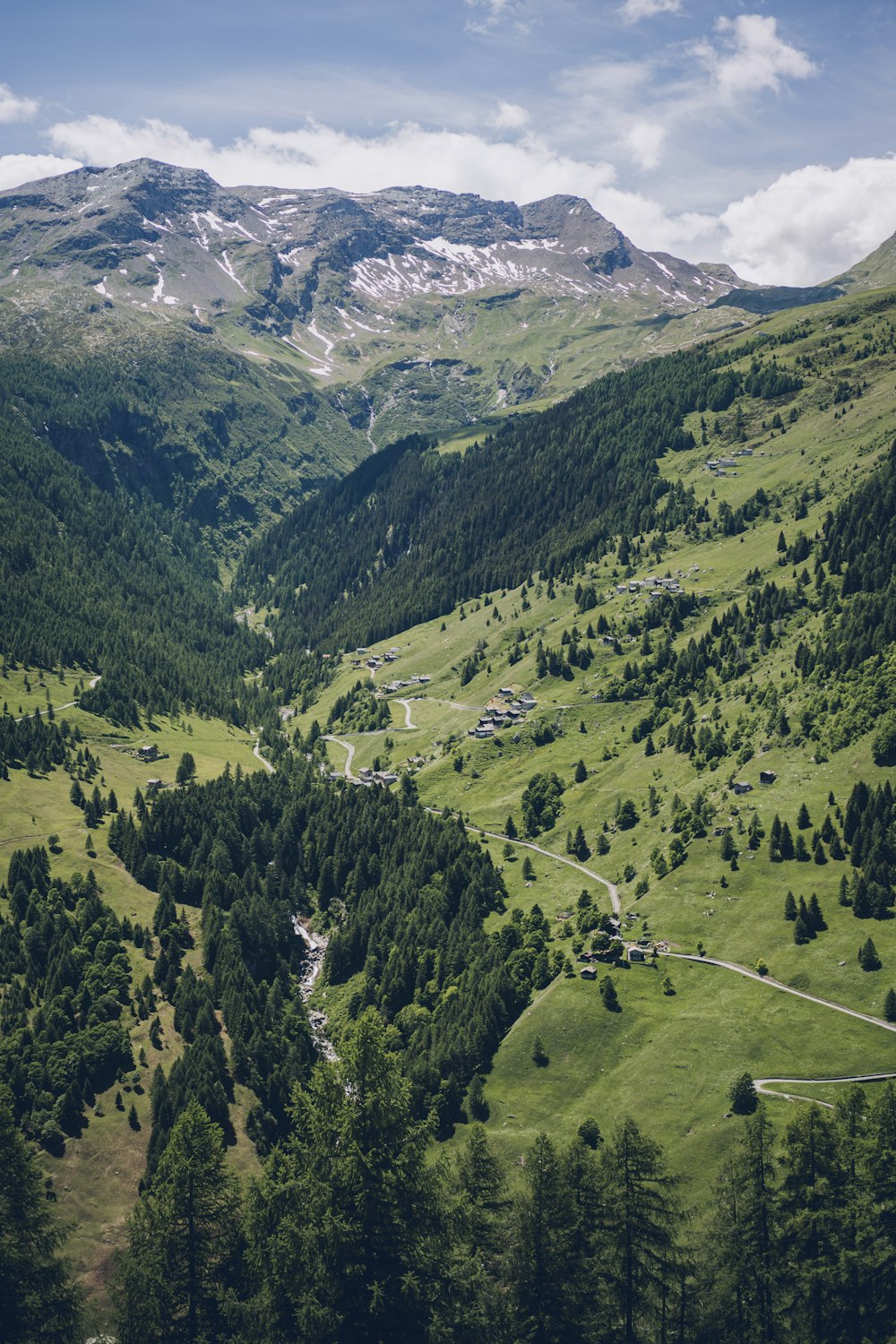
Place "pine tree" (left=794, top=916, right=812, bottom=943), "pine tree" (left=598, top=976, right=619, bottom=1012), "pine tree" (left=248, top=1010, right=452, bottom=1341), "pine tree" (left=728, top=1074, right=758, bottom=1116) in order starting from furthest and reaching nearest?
1. "pine tree" (left=794, top=916, right=812, bottom=943)
2. "pine tree" (left=598, top=976, right=619, bottom=1012)
3. "pine tree" (left=728, top=1074, right=758, bottom=1116)
4. "pine tree" (left=248, top=1010, right=452, bottom=1341)

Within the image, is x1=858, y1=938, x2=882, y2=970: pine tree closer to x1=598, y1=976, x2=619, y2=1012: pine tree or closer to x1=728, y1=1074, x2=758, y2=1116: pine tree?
x1=728, y1=1074, x2=758, y2=1116: pine tree

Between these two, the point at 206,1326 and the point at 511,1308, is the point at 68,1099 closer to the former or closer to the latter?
the point at 206,1326

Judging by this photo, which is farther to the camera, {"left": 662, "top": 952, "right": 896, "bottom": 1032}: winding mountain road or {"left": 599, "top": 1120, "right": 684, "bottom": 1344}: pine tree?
{"left": 662, "top": 952, "right": 896, "bottom": 1032}: winding mountain road

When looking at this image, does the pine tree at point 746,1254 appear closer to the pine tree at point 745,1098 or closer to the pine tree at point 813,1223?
the pine tree at point 813,1223

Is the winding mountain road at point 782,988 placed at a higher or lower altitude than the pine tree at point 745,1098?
higher

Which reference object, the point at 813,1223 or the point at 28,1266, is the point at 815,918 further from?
the point at 28,1266

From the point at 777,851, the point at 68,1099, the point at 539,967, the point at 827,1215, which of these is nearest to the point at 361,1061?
the point at 827,1215

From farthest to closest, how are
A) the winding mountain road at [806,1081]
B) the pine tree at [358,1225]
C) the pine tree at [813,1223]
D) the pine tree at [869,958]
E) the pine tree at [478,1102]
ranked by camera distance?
the pine tree at [869,958] < the pine tree at [478,1102] < the winding mountain road at [806,1081] < the pine tree at [813,1223] < the pine tree at [358,1225]

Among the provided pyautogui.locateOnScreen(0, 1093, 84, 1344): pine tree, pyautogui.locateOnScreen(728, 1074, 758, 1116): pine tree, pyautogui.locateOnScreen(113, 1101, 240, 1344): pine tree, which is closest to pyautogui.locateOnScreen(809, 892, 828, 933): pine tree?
pyautogui.locateOnScreen(728, 1074, 758, 1116): pine tree

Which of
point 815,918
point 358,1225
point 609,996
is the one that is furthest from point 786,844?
point 358,1225

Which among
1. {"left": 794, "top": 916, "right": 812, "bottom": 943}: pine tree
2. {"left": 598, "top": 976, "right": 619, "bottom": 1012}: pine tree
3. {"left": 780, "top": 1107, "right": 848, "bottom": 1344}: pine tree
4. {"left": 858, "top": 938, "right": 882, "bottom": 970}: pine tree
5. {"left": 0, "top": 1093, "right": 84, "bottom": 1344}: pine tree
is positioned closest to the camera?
{"left": 0, "top": 1093, "right": 84, "bottom": 1344}: pine tree

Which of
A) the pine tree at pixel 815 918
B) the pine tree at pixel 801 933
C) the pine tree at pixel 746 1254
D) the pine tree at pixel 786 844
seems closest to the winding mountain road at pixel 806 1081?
the pine tree at pixel 746 1254
